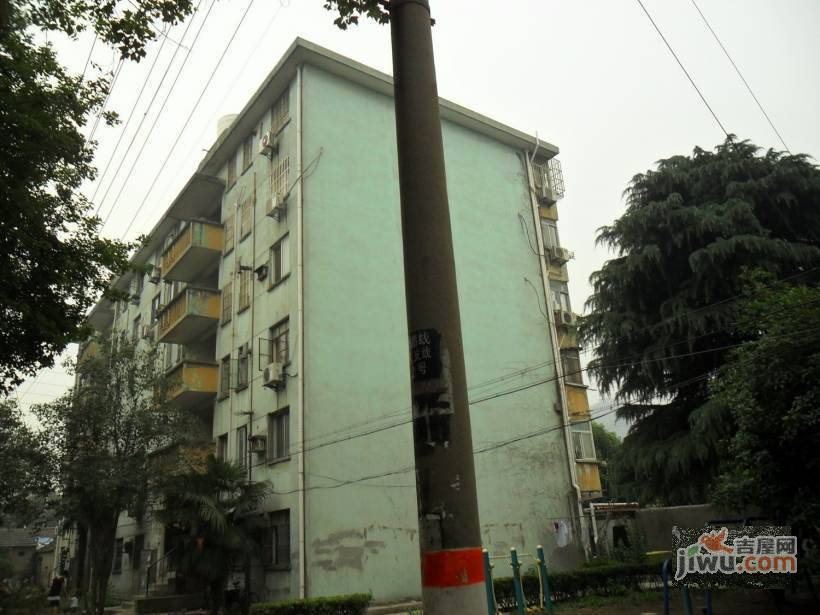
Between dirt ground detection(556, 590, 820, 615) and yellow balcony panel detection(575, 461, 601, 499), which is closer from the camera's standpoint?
dirt ground detection(556, 590, 820, 615)

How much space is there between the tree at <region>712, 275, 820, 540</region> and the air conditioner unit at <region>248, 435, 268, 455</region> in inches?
512

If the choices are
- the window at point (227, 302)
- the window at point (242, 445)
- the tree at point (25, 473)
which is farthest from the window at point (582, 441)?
the tree at point (25, 473)

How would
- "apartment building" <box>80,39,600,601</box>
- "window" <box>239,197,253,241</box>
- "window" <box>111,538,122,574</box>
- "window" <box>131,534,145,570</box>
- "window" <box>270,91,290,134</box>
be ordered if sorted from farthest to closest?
"window" <box>111,538,122,574</box>, "window" <box>131,534,145,570</box>, "window" <box>239,197,253,241</box>, "window" <box>270,91,290,134</box>, "apartment building" <box>80,39,600,601</box>

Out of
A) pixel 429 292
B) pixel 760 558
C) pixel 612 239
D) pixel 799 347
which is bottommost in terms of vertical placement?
pixel 760 558

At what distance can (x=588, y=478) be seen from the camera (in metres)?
23.3

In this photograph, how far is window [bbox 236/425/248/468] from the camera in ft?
68.4

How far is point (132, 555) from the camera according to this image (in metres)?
28.6

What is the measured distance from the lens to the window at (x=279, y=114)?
22016mm

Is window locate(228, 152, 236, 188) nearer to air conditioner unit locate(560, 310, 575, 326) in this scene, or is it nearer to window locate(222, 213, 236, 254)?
window locate(222, 213, 236, 254)

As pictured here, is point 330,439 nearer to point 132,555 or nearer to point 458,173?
point 458,173

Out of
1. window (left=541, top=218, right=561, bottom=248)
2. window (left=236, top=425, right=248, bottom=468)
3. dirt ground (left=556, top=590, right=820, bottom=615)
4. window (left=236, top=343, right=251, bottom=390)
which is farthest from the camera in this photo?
window (left=541, top=218, right=561, bottom=248)

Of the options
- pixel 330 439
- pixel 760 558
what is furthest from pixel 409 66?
pixel 330 439

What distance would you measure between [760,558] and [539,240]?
18.3 meters

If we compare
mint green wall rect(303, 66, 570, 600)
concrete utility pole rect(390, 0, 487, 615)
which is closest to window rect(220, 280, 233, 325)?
mint green wall rect(303, 66, 570, 600)
